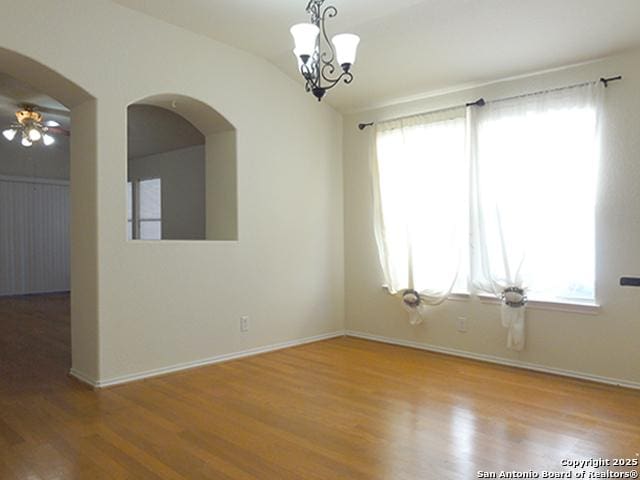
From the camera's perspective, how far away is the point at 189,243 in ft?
13.8

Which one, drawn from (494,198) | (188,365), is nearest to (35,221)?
(188,365)

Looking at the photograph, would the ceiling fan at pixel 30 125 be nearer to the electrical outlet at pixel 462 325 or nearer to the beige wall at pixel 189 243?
the beige wall at pixel 189 243

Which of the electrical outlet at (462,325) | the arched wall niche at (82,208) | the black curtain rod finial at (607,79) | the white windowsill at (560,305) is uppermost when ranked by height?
the black curtain rod finial at (607,79)

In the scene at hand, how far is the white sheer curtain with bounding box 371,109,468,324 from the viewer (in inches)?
178

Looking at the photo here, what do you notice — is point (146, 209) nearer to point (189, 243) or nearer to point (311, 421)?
point (189, 243)

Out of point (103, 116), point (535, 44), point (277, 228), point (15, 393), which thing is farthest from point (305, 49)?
point (15, 393)

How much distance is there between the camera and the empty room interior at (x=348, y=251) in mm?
2773

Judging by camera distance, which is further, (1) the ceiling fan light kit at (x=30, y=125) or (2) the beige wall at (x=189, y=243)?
(1) the ceiling fan light kit at (x=30, y=125)

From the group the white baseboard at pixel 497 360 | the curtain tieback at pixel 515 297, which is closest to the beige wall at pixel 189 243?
the white baseboard at pixel 497 360

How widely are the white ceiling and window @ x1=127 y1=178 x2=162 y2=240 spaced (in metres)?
4.02

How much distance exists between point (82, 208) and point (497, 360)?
148 inches

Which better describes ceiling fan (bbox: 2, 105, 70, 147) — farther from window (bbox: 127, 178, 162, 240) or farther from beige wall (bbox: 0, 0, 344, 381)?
beige wall (bbox: 0, 0, 344, 381)

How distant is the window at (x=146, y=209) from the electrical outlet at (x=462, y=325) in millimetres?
5007

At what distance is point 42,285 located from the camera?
A: 9461 mm
